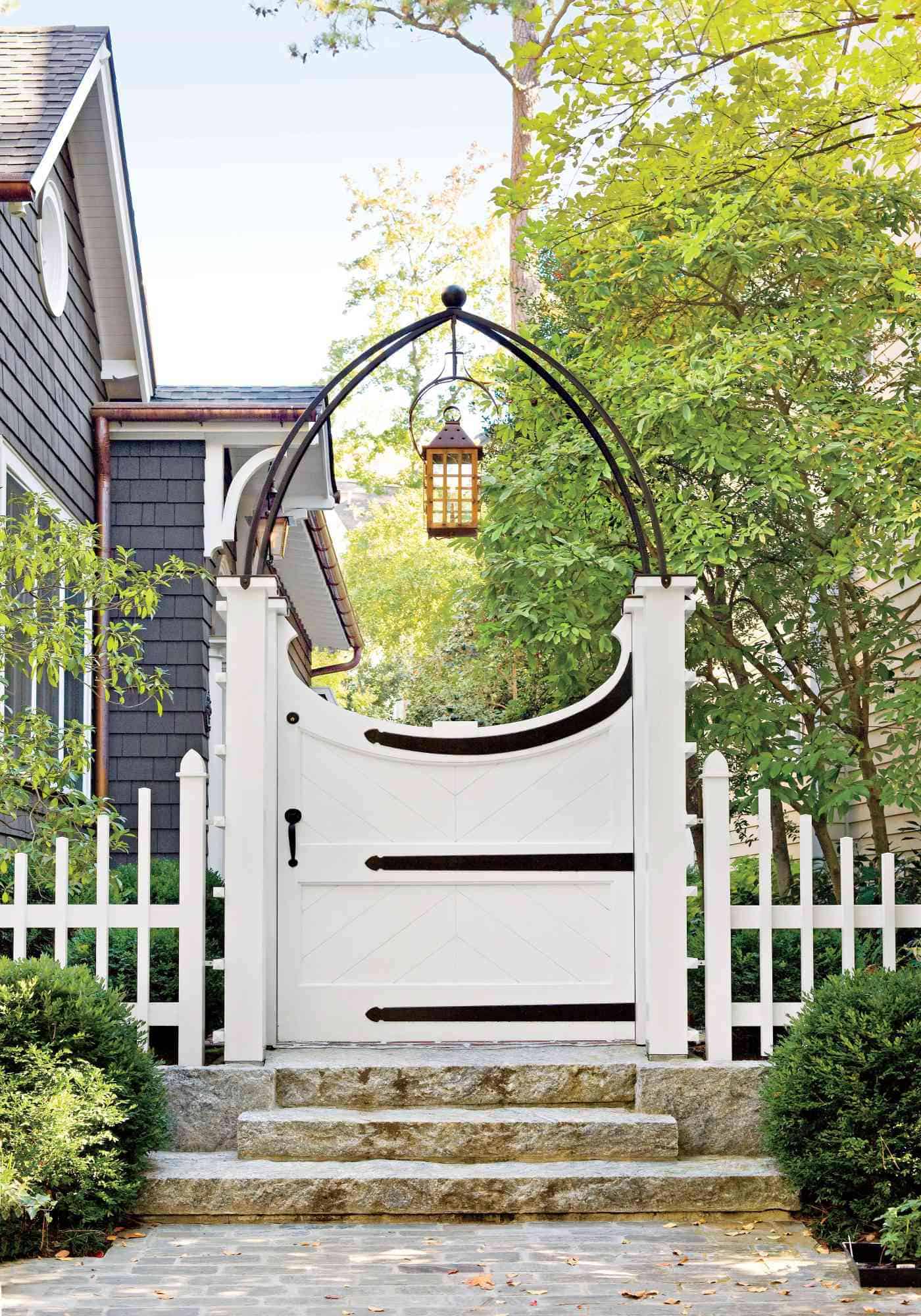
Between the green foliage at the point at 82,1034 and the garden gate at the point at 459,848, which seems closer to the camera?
the green foliage at the point at 82,1034

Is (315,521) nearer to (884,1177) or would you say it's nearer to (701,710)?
(701,710)

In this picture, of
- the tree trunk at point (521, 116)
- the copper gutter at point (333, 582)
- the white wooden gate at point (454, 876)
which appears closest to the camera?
the white wooden gate at point (454, 876)

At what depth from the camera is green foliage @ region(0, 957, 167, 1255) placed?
4879 millimetres

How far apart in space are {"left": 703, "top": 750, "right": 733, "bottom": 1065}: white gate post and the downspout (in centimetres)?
445

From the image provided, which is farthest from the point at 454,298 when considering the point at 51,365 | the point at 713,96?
the point at 51,365

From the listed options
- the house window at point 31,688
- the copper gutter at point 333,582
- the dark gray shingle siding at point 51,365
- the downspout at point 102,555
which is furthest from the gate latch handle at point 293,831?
the copper gutter at point 333,582

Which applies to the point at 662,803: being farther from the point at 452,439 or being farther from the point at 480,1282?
the point at 480,1282

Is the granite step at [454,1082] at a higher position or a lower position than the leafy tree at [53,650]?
lower

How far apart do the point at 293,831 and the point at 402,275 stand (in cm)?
2547

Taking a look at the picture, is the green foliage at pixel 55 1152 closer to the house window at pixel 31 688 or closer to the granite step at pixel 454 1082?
the granite step at pixel 454 1082

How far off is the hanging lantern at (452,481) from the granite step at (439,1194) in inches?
110

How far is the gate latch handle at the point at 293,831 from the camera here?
6.53 meters

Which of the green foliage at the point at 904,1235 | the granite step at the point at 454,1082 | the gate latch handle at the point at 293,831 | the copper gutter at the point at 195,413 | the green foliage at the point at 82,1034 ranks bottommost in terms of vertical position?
the green foliage at the point at 904,1235

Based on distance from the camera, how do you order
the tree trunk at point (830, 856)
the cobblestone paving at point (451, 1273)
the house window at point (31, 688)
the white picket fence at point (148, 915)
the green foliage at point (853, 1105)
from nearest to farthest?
the cobblestone paving at point (451, 1273) < the green foliage at point (853, 1105) < the white picket fence at point (148, 915) < the house window at point (31, 688) < the tree trunk at point (830, 856)
